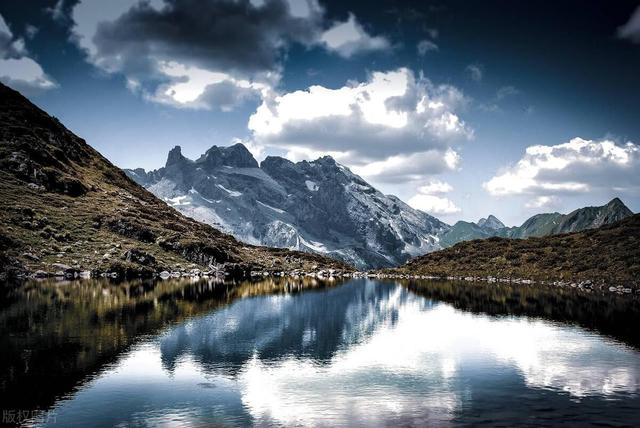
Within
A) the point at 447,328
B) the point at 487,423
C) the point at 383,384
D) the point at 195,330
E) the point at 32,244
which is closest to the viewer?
the point at 487,423

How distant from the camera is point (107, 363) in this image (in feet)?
175

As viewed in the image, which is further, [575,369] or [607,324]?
[607,324]

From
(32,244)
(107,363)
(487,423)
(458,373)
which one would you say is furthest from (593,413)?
(32,244)

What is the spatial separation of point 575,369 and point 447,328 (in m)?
34.0

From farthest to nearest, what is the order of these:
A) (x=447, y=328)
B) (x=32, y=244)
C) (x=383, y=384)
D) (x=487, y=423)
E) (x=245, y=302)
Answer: (x=32, y=244) < (x=245, y=302) < (x=447, y=328) < (x=383, y=384) < (x=487, y=423)

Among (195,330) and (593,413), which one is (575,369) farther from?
(195,330)

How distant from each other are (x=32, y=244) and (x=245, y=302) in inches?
4091

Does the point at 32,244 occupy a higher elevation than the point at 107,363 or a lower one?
higher

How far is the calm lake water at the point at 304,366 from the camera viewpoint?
3859 cm

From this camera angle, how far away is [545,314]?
4242 inches

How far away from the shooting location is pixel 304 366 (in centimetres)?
5559

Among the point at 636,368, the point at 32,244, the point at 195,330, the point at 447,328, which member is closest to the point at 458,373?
the point at 636,368

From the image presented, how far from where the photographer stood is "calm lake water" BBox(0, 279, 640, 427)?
127ft

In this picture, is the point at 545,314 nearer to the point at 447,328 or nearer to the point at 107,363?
the point at 447,328
